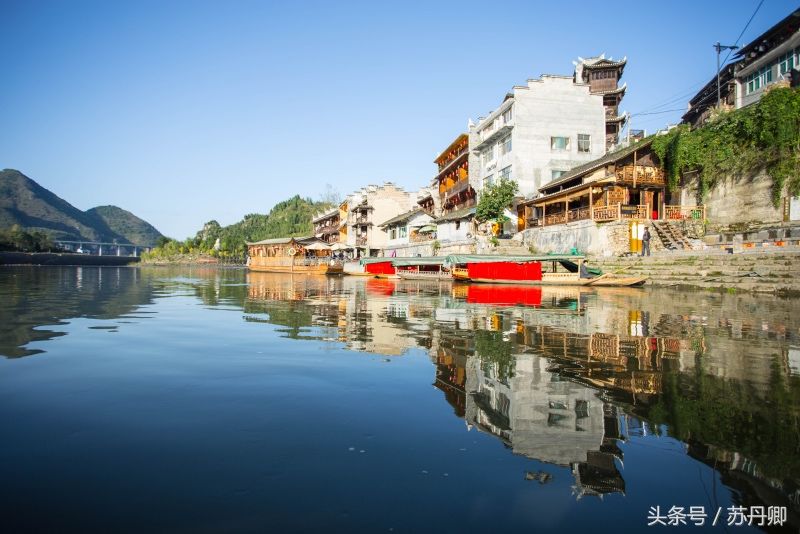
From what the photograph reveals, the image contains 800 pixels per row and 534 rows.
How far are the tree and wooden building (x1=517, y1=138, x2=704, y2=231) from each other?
488cm

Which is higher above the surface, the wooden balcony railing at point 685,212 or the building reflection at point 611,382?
the wooden balcony railing at point 685,212

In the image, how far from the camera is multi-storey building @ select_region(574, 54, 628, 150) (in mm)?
53719

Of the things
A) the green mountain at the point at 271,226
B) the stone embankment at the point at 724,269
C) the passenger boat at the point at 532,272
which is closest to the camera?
the stone embankment at the point at 724,269

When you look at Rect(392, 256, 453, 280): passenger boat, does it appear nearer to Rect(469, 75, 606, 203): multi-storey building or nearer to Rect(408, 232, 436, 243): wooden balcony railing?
Rect(469, 75, 606, 203): multi-storey building

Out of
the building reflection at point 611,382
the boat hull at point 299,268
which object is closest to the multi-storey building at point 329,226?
the boat hull at point 299,268

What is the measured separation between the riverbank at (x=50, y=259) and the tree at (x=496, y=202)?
98285 mm

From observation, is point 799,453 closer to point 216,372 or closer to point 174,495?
point 174,495

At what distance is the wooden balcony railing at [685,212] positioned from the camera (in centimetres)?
3080

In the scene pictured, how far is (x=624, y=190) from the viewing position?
33562mm

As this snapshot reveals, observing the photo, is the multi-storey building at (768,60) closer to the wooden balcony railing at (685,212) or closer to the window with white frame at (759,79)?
the window with white frame at (759,79)

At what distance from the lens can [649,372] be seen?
6676 millimetres

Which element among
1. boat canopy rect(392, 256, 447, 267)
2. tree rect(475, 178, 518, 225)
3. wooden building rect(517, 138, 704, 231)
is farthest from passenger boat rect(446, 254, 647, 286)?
tree rect(475, 178, 518, 225)

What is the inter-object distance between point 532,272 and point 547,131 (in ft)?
68.3

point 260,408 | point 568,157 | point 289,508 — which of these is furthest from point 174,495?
point 568,157
